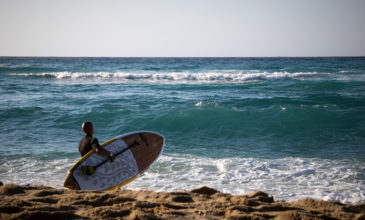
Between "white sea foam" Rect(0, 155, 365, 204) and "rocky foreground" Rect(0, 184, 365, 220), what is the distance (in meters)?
0.91

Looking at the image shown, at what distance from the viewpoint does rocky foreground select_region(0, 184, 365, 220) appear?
2928mm

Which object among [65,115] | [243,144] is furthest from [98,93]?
[243,144]

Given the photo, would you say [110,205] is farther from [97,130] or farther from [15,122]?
[15,122]

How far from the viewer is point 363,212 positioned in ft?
11.3

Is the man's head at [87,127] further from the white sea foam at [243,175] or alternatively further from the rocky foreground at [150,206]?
the white sea foam at [243,175]

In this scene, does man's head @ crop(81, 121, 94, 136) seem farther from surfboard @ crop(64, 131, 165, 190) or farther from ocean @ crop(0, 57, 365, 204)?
ocean @ crop(0, 57, 365, 204)

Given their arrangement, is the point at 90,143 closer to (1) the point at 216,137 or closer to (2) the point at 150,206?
(2) the point at 150,206

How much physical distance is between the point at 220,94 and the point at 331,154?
9110mm

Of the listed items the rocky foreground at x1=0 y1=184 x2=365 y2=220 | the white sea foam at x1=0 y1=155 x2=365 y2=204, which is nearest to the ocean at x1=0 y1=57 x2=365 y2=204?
the white sea foam at x1=0 y1=155 x2=365 y2=204

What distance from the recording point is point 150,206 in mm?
3324

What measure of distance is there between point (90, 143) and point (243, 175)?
309 centimetres

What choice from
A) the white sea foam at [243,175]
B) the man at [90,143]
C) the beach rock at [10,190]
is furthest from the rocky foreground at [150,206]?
the white sea foam at [243,175]

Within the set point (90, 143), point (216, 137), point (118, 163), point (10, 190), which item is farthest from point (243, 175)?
point (10, 190)

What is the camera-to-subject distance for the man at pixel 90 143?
4.15 metres
